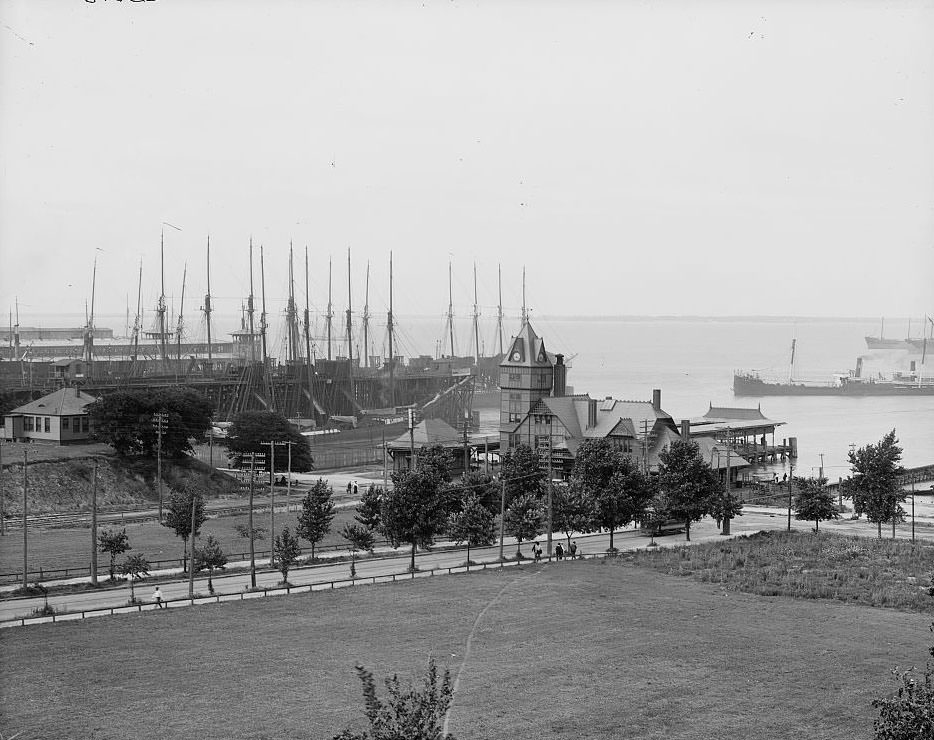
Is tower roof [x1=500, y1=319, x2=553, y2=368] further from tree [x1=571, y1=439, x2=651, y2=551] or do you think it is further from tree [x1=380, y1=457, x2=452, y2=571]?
tree [x1=380, y1=457, x2=452, y2=571]

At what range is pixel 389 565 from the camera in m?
46.8

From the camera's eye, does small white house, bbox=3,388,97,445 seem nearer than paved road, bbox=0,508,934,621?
No

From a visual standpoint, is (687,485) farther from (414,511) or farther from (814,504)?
(414,511)

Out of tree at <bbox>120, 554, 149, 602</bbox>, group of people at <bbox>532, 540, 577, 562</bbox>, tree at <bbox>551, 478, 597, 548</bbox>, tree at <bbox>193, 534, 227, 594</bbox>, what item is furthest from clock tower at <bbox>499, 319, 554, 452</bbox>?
tree at <bbox>120, 554, 149, 602</bbox>

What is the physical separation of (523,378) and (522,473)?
78.8 feet

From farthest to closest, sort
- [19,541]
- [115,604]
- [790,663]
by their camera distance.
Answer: [19,541]
[115,604]
[790,663]

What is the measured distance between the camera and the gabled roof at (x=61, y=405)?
7388cm

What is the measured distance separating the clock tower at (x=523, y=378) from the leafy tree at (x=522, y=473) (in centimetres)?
2045

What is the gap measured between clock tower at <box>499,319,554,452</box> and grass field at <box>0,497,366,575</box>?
24731 millimetres

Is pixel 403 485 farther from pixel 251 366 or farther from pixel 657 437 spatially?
pixel 251 366

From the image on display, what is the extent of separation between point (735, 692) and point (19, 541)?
3208 centimetres

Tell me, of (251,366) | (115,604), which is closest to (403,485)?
(115,604)

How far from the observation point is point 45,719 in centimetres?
2566

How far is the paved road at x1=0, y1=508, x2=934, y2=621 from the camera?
123ft
